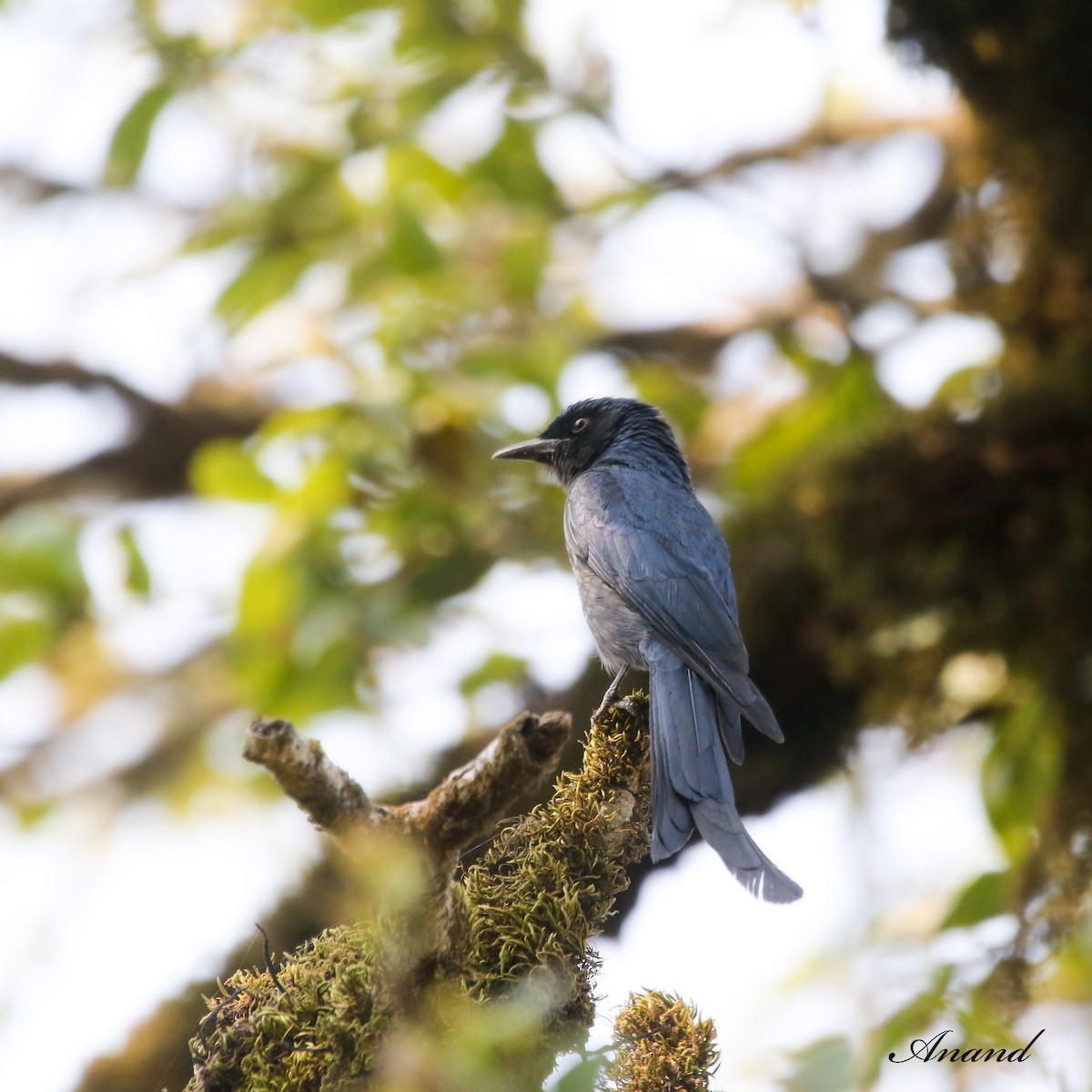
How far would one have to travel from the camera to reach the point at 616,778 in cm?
315

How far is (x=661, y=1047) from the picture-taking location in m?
2.37

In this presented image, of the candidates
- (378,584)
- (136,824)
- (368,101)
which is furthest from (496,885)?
(136,824)

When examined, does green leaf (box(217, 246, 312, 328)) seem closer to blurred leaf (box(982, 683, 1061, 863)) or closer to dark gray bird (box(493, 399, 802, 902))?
dark gray bird (box(493, 399, 802, 902))

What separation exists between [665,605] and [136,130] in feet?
10.0

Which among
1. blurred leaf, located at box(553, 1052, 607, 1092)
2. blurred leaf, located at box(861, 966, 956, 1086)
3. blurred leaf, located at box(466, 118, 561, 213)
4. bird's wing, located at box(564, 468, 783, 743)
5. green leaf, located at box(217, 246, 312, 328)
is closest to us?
blurred leaf, located at box(553, 1052, 607, 1092)

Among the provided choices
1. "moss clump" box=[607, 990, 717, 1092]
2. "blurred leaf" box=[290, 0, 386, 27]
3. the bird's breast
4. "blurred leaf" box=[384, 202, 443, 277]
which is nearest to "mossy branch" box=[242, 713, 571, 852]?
"moss clump" box=[607, 990, 717, 1092]

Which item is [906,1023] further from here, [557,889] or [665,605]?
[557,889]

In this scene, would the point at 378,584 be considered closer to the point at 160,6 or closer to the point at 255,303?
the point at 255,303

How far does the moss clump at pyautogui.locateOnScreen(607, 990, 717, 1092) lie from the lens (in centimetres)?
234

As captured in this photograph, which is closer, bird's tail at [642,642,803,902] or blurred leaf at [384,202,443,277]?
bird's tail at [642,642,803,902]

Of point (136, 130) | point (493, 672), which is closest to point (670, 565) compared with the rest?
point (493, 672)

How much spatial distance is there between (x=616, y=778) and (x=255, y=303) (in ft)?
10.3

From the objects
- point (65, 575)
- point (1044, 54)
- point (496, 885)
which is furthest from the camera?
point (1044, 54)

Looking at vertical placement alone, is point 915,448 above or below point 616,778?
below
